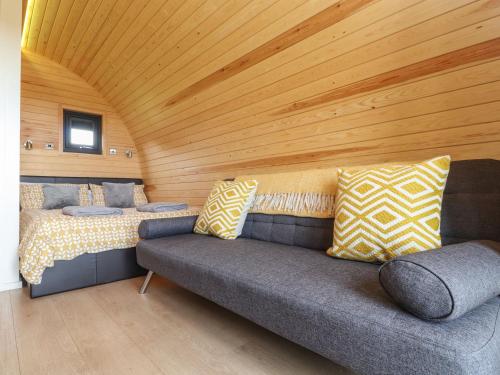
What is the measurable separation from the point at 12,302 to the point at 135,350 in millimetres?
1265

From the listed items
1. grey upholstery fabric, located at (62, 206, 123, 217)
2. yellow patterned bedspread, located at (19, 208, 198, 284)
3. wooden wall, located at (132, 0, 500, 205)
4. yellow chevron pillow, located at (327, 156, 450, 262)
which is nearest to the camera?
yellow chevron pillow, located at (327, 156, 450, 262)

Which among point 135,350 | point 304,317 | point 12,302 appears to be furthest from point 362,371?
point 12,302

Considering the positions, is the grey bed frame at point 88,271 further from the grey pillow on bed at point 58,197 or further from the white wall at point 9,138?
the grey pillow on bed at point 58,197

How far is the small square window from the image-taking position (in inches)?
154

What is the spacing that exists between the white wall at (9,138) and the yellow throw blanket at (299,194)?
197 cm

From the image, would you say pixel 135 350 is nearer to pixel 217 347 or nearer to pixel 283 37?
pixel 217 347

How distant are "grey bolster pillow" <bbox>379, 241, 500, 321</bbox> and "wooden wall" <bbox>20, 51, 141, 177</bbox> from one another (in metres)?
4.26

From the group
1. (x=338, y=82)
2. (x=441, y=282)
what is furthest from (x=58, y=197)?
(x=441, y=282)

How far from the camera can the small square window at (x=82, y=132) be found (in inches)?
154

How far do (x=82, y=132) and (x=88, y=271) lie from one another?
101 inches

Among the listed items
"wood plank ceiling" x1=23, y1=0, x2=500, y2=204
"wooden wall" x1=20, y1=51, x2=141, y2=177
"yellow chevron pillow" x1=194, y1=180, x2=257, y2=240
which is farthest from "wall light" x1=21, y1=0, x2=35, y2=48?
"yellow chevron pillow" x1=194, y1=180, x2=257, y2=240

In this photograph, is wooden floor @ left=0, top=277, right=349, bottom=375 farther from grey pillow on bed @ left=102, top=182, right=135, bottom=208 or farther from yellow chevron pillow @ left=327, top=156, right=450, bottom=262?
grey pillow on bed @ left=102, top=182, right=135, bottom=208

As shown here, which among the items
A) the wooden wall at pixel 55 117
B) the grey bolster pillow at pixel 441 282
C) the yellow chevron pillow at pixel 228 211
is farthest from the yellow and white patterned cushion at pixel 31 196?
the grey bolster pillow at pixel 441 282

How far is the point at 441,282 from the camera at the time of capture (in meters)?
0.71
